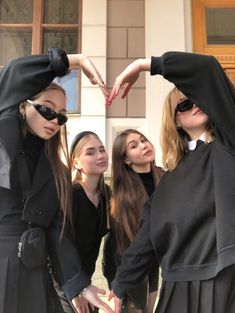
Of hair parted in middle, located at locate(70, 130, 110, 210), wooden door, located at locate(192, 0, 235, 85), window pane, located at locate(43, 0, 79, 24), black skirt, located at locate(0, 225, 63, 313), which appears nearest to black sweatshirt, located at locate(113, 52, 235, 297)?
black skirt, located at locate(0, 225, 63, 313)

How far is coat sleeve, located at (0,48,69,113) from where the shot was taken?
1.56 meters

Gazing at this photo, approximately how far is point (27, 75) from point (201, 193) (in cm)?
85

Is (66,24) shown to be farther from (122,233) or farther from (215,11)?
(122,233)

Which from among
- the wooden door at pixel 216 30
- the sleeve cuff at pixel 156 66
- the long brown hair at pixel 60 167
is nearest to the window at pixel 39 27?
the wooden door at pixel 216 30

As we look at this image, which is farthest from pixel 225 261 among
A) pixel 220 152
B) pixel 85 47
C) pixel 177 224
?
pixel 85 47

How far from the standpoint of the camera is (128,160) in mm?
2551

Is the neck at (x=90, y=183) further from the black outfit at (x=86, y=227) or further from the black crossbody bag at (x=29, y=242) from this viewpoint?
the black crossbody bag at (x=29, y=242)

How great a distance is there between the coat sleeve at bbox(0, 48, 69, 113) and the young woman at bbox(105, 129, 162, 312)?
40.4 inches

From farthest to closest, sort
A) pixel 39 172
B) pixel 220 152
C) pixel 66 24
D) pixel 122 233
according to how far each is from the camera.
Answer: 1. pixel 66 24
2. pixel 122 233
3. pixel 39 172
4. pixel 220 152

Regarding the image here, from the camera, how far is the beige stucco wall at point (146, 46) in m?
4.66

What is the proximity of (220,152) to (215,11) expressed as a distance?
4.20 meters

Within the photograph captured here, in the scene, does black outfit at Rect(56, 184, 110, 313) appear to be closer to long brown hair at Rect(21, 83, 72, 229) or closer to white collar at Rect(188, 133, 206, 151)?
long brown hair at Rect(21, 83, 72, 229)

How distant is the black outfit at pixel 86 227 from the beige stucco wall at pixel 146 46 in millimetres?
2252

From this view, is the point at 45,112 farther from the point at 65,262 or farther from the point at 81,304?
the point at 81,304
